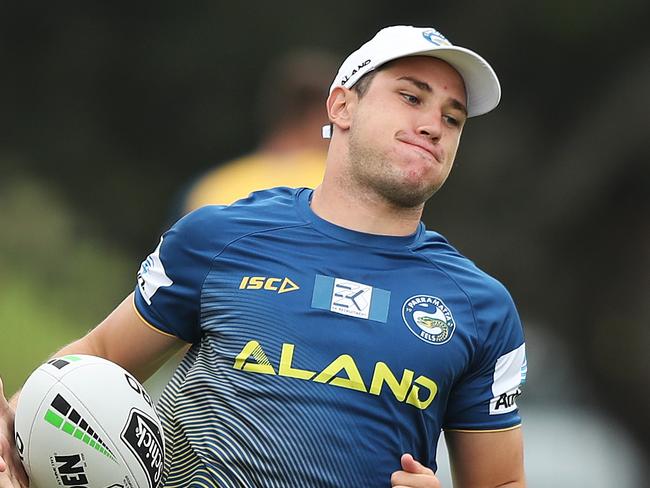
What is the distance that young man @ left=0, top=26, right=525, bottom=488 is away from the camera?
5059 millimetres

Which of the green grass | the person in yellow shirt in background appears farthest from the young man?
the green grass

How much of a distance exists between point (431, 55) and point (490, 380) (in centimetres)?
111

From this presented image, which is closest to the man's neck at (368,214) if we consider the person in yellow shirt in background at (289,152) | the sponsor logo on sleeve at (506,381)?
the sponsor logo on sleeve at (506,381)

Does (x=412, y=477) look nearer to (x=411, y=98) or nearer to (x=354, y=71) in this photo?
(x=411, y=98)

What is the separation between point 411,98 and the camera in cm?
542

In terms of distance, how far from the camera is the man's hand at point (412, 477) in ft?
16.5

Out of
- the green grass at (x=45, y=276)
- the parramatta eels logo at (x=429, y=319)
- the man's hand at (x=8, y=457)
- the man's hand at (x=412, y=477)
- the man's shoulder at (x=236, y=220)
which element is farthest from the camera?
the green grass at (x=45, y=276)

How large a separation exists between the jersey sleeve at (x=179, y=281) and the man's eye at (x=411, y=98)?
75 centimetres

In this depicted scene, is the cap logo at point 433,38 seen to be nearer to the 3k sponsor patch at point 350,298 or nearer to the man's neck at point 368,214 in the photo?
the man's neck at point 368,214

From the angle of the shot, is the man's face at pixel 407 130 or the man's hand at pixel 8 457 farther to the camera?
the man's face at pixel 407 130

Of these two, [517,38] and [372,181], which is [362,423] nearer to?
[372,181]

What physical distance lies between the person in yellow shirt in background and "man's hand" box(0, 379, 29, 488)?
9.88 feet

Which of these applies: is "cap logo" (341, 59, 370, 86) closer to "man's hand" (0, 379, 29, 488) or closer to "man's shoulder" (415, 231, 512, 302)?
"man's shoulder" (415, 231, 512, 302)

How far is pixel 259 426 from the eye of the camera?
505 centimetres
